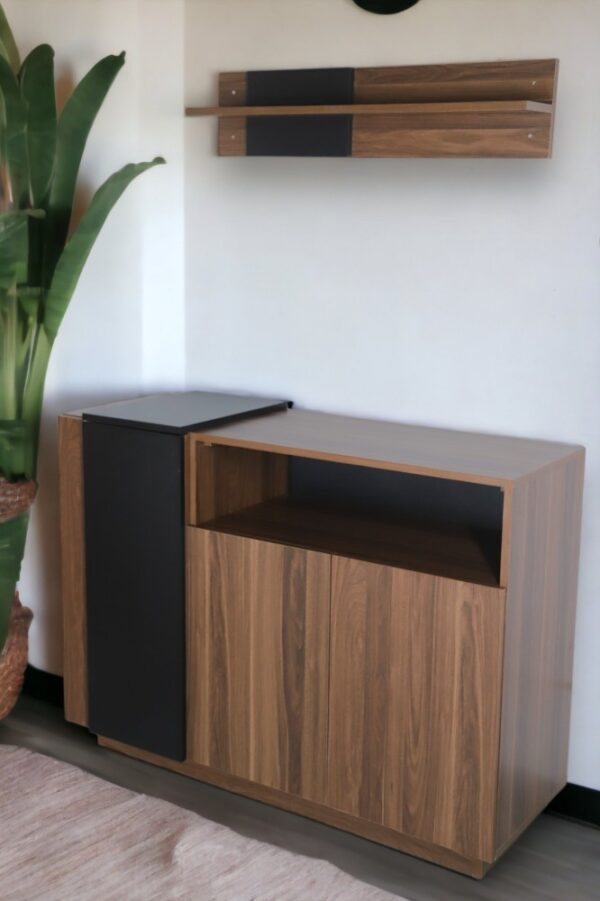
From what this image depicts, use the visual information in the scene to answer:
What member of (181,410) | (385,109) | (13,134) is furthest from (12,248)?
(385,109)

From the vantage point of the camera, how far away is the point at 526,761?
8.95 feet

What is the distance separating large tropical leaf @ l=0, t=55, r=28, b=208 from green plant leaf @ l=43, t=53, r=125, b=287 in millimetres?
89

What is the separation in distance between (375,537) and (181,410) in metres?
0.63

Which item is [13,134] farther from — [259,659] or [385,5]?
[259,659]

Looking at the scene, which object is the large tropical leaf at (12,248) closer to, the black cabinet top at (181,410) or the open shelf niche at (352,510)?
the black cabinet top at (181,410)

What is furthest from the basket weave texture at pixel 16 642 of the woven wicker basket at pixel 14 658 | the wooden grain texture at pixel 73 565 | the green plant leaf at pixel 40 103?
the green plant leaf at pixel 40 103

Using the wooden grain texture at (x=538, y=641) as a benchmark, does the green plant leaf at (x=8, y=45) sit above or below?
above

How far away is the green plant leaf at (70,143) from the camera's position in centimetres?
306

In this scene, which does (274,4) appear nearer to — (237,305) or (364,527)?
(237,305)

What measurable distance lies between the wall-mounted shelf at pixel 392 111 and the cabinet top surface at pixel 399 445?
68 centimetres

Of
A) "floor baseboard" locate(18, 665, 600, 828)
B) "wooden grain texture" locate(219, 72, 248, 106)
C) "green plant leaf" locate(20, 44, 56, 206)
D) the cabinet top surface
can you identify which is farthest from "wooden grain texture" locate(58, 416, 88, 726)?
"floor baseboard" locate(18, 665, 600, 828)

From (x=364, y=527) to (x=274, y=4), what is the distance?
1420 millimetres

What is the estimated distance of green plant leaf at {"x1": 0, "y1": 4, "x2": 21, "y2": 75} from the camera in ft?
10.2

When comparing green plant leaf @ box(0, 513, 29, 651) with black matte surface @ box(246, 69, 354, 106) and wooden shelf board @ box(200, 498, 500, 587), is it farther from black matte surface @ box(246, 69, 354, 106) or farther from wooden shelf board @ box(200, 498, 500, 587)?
black matte surface @ box(246, 69, 354, 106)
